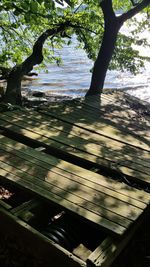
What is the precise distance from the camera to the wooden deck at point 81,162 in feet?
16.5

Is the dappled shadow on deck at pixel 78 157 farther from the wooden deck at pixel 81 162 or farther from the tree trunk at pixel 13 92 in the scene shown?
the tree trunk at pixel 13 92

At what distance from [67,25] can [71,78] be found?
2224 cm

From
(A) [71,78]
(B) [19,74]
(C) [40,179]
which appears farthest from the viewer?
(A) [71,78]

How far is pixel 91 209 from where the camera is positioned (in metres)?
4.89

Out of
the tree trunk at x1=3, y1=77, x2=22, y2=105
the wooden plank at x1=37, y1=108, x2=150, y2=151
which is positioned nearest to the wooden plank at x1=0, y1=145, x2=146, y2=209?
the wooden plank at x1=37, y1=108, x2=150, y2=151

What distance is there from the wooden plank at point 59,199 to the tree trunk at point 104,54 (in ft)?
30.0

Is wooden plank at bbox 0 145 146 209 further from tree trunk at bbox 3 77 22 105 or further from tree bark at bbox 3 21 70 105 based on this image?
tree bark at bbox 3 21 70 105

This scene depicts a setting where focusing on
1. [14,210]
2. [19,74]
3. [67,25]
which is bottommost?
[14,210]

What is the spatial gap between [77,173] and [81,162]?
112 centimetres

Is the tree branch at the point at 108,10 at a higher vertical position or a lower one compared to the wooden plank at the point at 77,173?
higher

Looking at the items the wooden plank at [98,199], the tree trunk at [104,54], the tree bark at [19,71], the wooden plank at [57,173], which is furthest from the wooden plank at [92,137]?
the tree trunk at [104,54]

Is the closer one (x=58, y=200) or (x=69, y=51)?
(x=58, y=200)

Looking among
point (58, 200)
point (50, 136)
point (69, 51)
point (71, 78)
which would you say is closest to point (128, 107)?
point (50, 136)

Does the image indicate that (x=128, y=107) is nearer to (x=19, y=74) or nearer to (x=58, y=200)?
(x=19, y=74)
